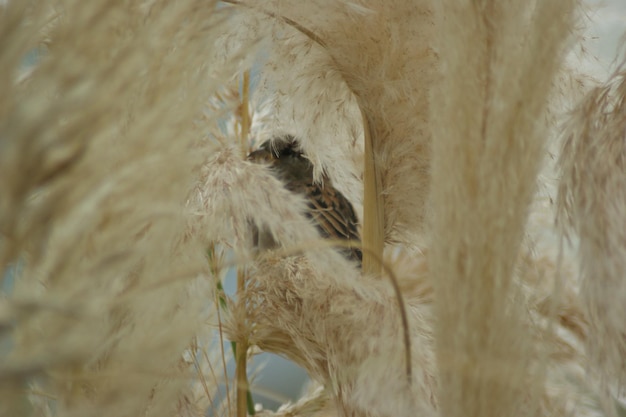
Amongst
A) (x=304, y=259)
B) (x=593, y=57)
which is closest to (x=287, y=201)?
(x=304, y=259)

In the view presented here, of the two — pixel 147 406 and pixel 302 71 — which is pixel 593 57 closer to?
pixel 302 71

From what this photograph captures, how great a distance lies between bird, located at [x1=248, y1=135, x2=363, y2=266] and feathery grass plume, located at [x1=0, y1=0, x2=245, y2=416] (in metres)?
0.38

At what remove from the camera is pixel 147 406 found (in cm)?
38

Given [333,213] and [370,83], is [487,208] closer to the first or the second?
[370,83]

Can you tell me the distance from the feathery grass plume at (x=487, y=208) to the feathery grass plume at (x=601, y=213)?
4.6 inches

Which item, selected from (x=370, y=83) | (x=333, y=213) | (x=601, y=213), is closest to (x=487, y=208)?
(x=601, y=213)

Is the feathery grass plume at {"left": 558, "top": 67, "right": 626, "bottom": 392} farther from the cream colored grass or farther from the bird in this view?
the bird

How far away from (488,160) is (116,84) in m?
0.19

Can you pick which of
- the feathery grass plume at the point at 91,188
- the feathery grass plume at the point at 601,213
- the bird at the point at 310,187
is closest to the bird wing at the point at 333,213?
the bird at the point at 310,187

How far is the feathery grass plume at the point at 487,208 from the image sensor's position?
34 cm

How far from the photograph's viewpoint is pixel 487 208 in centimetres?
34

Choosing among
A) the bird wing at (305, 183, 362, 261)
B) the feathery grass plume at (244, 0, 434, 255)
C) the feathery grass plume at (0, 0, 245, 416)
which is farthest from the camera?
the bird wing at (305, 183, 362, 261)

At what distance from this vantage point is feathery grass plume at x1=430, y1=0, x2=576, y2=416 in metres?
0.34

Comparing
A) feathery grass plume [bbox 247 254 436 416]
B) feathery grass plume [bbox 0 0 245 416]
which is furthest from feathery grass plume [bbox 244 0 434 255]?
feathery grass plume [bbox 0 0 245 416]
